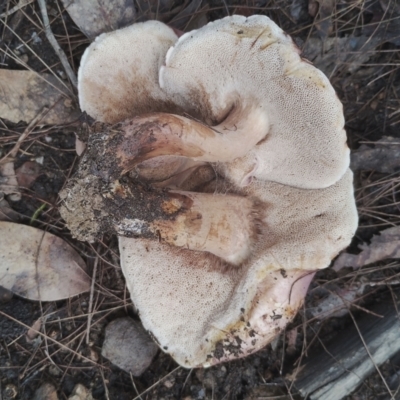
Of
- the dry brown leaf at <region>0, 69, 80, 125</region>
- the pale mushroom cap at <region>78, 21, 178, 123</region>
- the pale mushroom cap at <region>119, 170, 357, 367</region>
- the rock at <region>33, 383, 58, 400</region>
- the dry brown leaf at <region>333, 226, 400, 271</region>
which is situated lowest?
the rock at <region>33, 383, 58, 400</region>

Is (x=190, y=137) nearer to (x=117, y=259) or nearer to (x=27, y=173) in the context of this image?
(x=117, y=259)

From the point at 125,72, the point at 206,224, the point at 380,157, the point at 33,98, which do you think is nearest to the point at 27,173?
the point at 33,98

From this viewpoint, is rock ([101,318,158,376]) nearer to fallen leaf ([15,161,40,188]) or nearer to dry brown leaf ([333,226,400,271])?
fallen leaf ([15,161,40,188])

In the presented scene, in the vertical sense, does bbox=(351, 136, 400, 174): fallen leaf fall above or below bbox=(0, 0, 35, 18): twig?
below

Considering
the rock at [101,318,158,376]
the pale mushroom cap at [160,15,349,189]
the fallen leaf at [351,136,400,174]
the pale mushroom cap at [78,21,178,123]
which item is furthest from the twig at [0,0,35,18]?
the fallen leaf at [351,136,400,174]

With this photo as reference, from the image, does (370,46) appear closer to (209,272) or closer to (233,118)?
(233,118)

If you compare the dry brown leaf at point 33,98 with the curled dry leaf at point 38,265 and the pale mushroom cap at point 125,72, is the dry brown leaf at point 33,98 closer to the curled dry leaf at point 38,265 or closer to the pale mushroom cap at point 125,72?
the pale mushroom cap at point 125,72

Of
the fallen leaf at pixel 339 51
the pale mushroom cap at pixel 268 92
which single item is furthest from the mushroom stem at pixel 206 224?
the fallen leaf at pixel 339 51
